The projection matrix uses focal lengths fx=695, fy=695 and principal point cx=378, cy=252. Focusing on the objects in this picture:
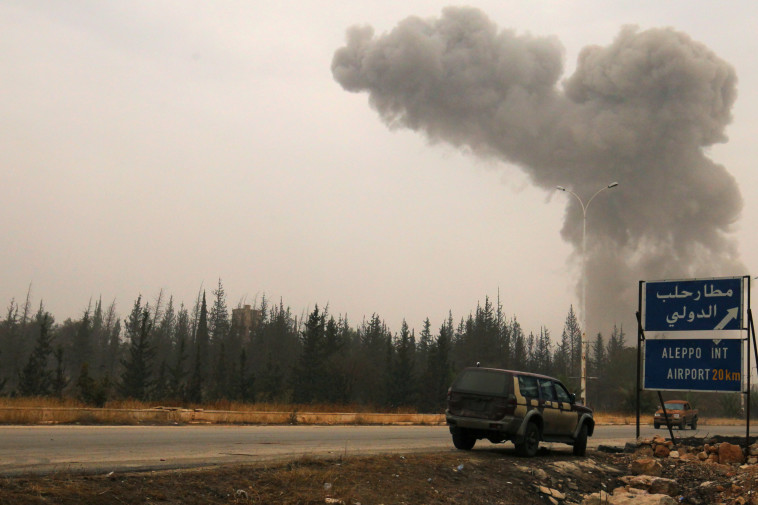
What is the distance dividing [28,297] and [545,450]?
445ft

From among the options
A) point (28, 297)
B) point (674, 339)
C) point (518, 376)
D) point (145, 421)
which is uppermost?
point (28, 297)

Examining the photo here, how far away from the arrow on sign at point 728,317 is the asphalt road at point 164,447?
4.33 meters

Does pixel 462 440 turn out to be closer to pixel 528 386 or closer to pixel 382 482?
pixel 528 386

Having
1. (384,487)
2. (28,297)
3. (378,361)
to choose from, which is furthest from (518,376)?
(28,297)

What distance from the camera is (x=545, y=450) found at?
14.6 m

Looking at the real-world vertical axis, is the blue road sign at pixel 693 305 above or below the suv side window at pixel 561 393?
above

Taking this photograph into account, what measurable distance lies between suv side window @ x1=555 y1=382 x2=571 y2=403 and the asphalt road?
1690 mm

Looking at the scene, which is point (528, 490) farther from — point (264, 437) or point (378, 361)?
point (378, 361)

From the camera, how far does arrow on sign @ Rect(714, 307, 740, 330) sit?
1515 centimetres

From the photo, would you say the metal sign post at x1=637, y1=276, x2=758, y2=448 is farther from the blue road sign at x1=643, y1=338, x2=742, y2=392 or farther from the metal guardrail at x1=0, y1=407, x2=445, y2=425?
the metal guardrail at x1=0, y1=407, x2=445, y2=425

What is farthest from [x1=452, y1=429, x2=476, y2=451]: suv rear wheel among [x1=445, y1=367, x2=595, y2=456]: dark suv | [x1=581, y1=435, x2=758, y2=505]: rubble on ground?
[x1=581, y1=435, x2=758, y2=505]: rubble on ground

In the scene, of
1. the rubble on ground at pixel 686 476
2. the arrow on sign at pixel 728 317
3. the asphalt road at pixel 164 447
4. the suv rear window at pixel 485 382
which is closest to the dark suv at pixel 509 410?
the suv rear window at pixel 485 382

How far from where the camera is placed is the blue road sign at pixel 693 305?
15.3 m

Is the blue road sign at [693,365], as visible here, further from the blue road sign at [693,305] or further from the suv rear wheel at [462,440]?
the suv rear wheel at [462,440]
